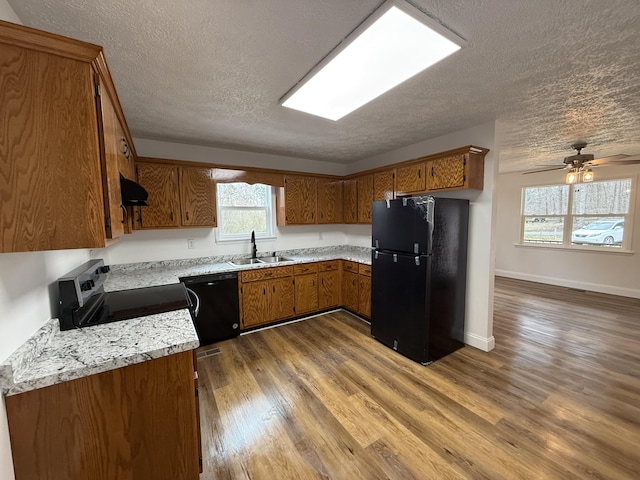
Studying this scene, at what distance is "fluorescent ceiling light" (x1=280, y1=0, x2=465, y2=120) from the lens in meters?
1.26

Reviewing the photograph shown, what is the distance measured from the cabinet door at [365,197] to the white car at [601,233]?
4.48 m

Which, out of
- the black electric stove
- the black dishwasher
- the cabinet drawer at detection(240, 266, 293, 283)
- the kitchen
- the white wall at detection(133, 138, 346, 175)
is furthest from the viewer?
the cabinet drawer at detection(240, 266, 293, 283)

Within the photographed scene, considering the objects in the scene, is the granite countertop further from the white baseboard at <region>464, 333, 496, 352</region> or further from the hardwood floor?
the white baseboard at <region>464, 333, 496, 352</region>

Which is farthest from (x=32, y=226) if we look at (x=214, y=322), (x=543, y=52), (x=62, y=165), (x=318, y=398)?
(x=543, y=52)

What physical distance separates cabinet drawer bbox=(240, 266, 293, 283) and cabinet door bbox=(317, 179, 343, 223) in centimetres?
107

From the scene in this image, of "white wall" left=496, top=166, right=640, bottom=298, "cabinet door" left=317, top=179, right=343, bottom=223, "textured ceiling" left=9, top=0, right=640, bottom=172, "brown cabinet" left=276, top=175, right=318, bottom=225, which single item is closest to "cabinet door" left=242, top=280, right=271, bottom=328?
"brown cabinet" left=276, top=175, right=318, bottom=225

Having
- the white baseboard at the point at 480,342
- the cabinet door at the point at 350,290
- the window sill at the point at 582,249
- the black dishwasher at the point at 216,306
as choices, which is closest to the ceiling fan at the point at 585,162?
the window sill at the point at 582,249

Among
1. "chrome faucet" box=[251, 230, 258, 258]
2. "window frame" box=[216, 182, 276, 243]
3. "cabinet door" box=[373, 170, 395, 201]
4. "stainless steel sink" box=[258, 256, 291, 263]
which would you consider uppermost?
"cabinet door" box=[373, 170, 395, 201]

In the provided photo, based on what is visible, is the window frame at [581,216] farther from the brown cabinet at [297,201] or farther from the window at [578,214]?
the brown cabinet at [297,201]

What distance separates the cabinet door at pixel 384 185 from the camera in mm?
3525

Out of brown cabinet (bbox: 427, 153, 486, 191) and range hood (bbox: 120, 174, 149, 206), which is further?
brown cabinet (bbox: 427, 153, 486, 191)

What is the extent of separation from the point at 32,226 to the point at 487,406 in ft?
9.81

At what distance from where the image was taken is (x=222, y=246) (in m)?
3.71

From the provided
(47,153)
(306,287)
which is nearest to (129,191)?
(47,153)
